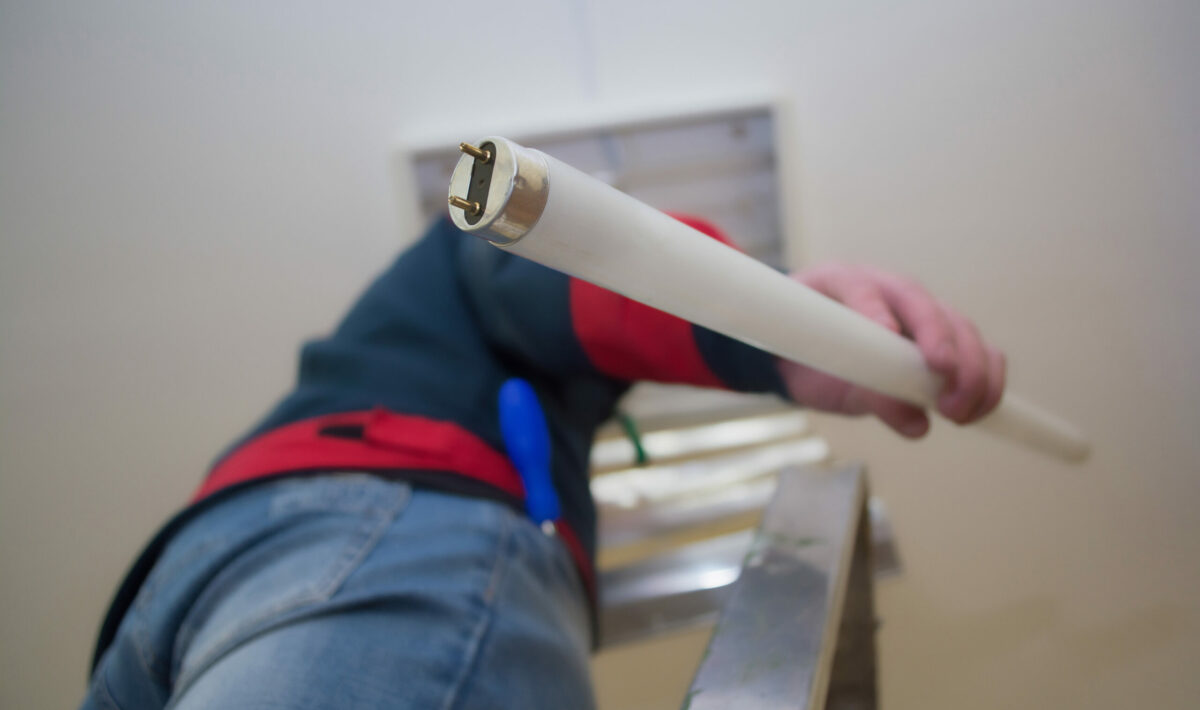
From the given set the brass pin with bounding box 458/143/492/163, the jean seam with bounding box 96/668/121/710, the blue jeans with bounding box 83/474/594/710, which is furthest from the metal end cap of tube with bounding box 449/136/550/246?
the jean seam with bounding box 96/668/121/710

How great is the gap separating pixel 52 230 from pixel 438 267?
22cm

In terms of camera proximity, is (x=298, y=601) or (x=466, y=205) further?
(x=298, y=601)

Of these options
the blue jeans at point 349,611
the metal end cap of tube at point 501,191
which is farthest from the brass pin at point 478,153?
the blue jeans at point 349,611

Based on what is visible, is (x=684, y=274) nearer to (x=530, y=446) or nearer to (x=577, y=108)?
(x=530, y=446)

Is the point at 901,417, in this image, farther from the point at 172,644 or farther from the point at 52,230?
the point at 52,230

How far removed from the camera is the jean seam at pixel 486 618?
0.73 ft

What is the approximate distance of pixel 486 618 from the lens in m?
0.25

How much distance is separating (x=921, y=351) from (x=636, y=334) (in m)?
0.13

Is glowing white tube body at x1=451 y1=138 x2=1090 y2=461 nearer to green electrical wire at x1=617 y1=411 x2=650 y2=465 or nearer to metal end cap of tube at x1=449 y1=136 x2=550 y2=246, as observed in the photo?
metal end cap of tube at x1=449 y1=136 x2=550 y2=246

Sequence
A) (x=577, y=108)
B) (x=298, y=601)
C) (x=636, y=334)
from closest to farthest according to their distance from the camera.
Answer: (x=298, y=601)
(x=636, y=334)
(x=577, y=108)

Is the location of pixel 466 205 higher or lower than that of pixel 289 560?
higher

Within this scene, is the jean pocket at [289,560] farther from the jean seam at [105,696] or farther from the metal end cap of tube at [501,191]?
the metal end cap of tube at [501,191]

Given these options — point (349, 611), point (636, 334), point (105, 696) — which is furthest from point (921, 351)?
point (105, 696)

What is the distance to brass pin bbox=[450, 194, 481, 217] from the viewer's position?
0.11 m
